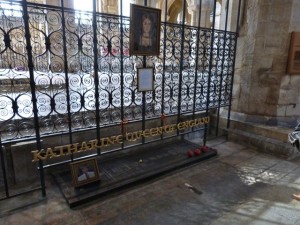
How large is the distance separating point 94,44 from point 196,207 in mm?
2215

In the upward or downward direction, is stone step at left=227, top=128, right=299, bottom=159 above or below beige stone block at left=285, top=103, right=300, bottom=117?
below

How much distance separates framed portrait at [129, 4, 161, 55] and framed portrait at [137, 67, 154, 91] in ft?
0.77

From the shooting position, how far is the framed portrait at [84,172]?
2.67m

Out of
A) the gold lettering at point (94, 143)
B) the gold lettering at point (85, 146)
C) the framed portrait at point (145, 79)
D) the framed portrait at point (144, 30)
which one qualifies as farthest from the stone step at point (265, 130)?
the gold lettering at point (94, 143)

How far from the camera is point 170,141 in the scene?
4207mm

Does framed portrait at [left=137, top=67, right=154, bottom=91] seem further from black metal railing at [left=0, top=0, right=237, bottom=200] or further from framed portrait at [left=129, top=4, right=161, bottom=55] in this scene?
framed portrait at [left=129, top=4, right=161, bottom=55]

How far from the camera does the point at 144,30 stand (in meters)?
2.95

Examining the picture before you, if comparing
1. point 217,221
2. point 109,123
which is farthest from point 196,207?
point 109,123

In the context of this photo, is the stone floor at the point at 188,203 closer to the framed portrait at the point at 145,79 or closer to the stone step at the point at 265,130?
the stone step at the point at 265,130

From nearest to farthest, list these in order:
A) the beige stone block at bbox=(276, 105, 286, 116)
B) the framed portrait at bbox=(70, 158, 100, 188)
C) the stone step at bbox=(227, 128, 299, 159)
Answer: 1. the framed portrait at bbox=(70, 158, 100, 188)
2. the stone step at bbox=(227, 128, 299, 159)
3. the beige stone block at bbox=(276, 105, 286, 116)

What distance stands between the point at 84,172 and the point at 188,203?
1281 mm

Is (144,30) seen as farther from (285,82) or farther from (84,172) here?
(285,82)

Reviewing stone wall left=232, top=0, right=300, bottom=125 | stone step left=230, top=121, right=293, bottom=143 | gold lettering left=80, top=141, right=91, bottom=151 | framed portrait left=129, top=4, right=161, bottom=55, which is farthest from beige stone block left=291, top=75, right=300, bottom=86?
gold lettering left=80, top=141, right=91, bottom=151

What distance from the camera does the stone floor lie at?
2346mm
